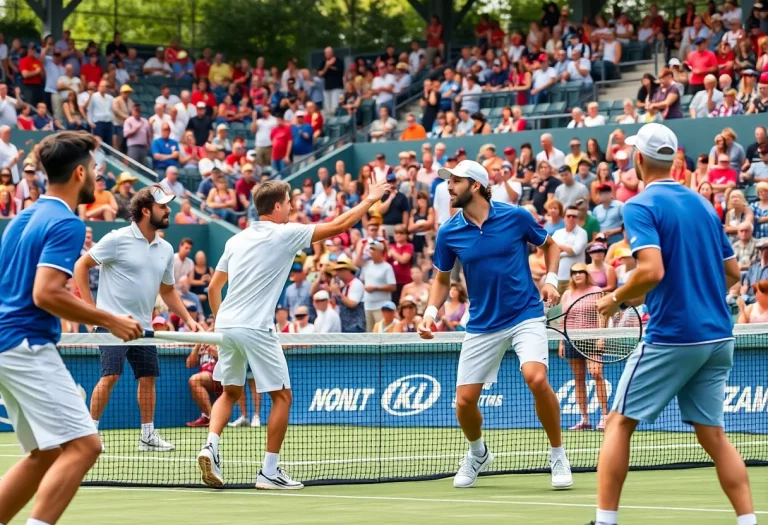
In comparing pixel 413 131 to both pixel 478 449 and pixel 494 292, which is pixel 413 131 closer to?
pixel 478 449

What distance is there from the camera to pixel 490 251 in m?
9.96

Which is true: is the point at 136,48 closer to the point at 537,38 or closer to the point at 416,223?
the point at 537,38

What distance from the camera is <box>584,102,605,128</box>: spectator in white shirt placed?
74.7ft

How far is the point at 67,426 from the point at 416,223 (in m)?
15.8

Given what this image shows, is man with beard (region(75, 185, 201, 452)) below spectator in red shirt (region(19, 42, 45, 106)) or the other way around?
below

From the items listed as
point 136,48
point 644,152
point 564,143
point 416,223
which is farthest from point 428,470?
point 136,48

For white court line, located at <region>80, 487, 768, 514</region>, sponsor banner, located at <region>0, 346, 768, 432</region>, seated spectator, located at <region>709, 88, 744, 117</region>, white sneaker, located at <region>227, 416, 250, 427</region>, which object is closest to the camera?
white court line, located at <region>80, 487, 768, 514</region>

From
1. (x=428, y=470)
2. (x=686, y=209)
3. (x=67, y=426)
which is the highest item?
(x=686, y=209)

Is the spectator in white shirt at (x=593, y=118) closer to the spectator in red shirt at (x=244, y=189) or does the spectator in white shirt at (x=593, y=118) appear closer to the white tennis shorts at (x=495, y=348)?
the spectator in red shirt at (x=244, y=189)

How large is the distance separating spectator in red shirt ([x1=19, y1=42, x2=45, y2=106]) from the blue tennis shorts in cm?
2336

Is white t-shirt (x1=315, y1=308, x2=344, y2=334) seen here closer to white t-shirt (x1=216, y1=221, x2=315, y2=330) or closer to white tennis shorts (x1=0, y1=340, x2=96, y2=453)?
white t-shirt (x1=216, y1=221, x2=315, y2=330)

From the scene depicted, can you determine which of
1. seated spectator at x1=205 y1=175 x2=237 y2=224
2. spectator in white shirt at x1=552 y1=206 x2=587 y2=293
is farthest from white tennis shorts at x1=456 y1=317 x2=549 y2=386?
seated spectator at x1=205 y1=175 x2=237 y2=224

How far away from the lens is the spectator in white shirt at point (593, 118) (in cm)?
2277

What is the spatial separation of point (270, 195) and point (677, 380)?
4230 millimetres
